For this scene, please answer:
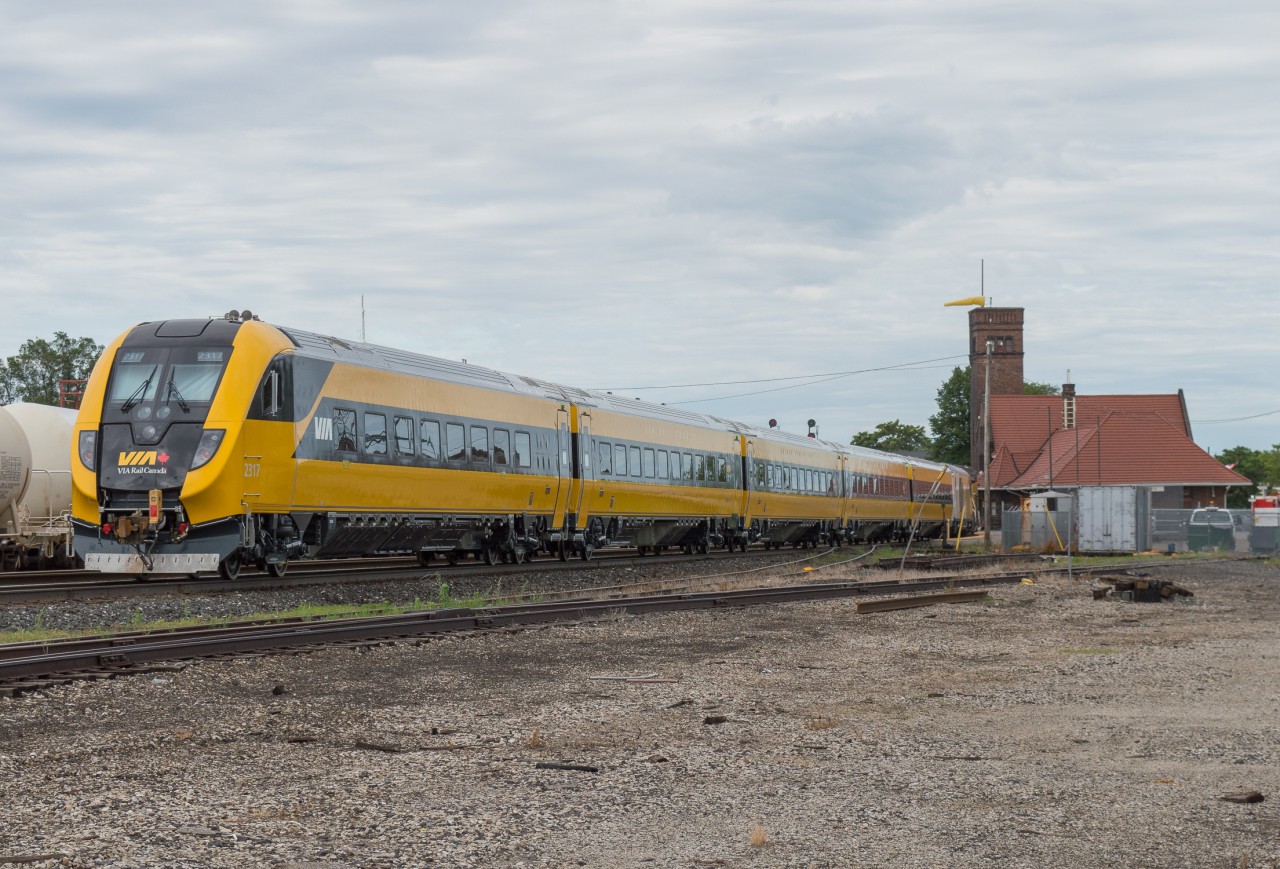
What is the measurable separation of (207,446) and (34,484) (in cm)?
985

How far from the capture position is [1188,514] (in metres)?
47.3

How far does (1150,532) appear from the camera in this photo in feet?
140

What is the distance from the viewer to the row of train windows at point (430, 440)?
66.0ft

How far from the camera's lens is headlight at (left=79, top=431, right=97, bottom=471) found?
59.8ft

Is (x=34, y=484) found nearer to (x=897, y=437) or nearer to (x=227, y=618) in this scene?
(x=227, y=618)

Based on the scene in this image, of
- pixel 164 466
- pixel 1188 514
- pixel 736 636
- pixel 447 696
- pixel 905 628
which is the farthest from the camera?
pixel 1188 514

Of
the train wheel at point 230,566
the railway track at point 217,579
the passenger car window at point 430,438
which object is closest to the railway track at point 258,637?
the railway track at point 217,579

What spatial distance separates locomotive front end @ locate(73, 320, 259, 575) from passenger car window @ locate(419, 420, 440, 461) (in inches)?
167

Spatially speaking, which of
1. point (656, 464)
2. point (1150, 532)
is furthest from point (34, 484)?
point (1150, 532)

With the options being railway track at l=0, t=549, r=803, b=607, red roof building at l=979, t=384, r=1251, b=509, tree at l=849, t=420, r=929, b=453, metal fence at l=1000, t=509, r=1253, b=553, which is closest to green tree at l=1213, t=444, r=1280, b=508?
tree at l=849, t=420, r=929, b=453

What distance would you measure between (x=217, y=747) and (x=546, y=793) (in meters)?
2.17

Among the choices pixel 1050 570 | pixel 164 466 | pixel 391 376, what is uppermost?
pixel 391 376

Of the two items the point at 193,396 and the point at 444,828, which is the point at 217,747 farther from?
the point at 193,396

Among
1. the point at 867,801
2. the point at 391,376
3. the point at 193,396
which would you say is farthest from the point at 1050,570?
the point at 867,801
